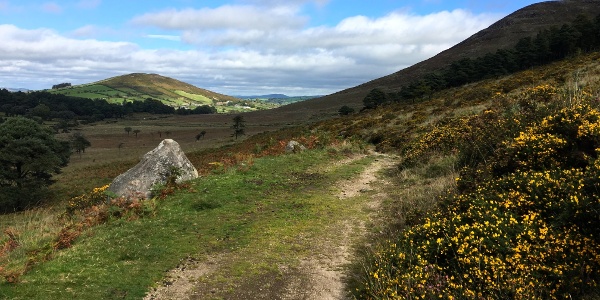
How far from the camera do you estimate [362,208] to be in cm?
978

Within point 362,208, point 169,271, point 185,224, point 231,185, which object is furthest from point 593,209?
point 231,185

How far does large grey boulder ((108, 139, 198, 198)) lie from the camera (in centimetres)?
1208

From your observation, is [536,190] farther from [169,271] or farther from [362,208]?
[169,271]

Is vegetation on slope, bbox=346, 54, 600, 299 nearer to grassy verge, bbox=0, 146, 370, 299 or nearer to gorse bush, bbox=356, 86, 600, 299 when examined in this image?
gorse bush, bbox=356, 86, 600, 299

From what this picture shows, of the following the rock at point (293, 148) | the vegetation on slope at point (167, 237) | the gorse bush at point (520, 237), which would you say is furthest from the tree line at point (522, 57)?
the gorse bush at point (520, 237)

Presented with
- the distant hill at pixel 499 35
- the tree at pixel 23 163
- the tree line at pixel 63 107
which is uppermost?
the distant hill at pixel 499 35

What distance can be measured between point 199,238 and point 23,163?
3764cm

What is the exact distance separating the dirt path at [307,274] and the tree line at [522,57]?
49376 millimetres

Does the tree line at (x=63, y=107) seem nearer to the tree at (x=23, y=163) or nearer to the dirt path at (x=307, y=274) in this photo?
the tree at (x=23, y=163)

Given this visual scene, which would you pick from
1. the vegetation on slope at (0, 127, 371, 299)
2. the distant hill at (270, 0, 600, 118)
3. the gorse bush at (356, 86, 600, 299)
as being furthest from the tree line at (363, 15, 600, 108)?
the distant hill at (270, 0, 600, 118)

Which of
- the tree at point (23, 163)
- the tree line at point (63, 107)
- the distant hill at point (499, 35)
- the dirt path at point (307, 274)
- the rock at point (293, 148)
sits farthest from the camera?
the tree line at point (63, 107)

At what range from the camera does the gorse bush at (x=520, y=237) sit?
4.34 metres

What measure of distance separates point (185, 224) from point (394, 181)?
7.28 meters

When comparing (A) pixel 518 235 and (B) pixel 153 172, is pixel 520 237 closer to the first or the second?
(A) pixel 518 235
